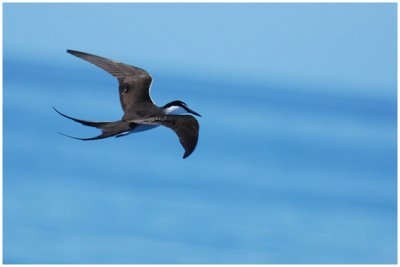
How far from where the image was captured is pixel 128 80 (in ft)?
26.5

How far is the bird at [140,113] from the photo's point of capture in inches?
252

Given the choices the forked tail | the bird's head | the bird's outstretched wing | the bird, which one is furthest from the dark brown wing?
the bird's outstretched wing

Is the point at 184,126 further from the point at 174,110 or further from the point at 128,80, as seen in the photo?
the point at 128,80

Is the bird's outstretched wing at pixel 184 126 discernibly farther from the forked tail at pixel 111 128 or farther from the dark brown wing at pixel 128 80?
the dark brown wing at pixel 128 80

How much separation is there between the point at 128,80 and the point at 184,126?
184cm

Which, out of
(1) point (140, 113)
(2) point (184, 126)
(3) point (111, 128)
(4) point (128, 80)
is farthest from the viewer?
(4) point (128, 80)

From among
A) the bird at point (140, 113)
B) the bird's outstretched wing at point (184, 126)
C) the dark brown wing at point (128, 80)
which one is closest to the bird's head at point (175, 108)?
the bird at point (140, 113)

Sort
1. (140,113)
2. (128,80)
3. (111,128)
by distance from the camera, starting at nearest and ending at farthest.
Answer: (111,128)
(140,113)
(128,80)

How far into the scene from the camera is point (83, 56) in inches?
320

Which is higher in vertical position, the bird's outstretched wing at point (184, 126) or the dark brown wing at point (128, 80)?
the dark brown wing at point (128, 80)

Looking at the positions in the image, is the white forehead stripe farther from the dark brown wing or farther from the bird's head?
the dark brown wing

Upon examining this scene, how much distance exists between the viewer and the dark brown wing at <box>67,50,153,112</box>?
7.85 meters

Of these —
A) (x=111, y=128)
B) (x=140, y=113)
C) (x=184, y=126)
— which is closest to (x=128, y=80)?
(x=140, y=113)

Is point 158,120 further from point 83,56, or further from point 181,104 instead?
point 83,56
